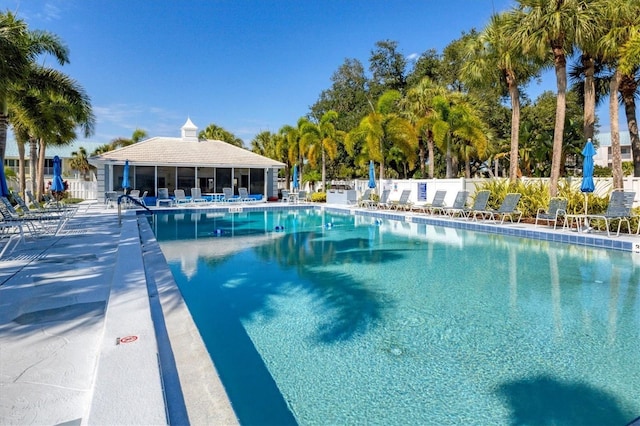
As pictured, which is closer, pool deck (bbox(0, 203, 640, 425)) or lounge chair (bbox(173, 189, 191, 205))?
pool deck (bbox(0, 203, 640, 425))

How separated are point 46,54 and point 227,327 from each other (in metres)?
14.8

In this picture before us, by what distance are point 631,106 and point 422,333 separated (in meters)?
19.1

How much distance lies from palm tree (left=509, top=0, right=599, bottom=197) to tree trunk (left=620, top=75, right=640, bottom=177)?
4.20 metres

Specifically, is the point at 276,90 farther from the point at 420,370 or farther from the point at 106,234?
the point at 420,370

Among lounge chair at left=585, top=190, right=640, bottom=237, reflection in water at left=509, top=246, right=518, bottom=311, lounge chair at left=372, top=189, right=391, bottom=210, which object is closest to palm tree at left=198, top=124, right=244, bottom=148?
lounge chair at left=372, top=189, right=391, bottom=210

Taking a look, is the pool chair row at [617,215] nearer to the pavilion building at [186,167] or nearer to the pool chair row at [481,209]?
the pool chair row at [481,209]

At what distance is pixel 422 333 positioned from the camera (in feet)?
15.9

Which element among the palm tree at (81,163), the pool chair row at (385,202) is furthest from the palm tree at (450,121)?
the palm tree at (81,163)

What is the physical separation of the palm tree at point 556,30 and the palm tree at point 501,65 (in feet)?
5.20

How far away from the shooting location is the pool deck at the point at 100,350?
2629 millimetres

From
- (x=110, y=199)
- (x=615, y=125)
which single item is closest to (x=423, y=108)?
(x=615, y=125)

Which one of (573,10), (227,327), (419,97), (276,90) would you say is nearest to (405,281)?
(227,327)

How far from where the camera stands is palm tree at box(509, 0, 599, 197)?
13.7 meters

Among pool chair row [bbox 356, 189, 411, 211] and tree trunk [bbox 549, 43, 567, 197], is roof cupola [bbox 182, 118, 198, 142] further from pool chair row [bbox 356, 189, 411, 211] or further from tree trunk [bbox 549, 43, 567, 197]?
tree trunk [bbox 549, 43, 567, 197]
